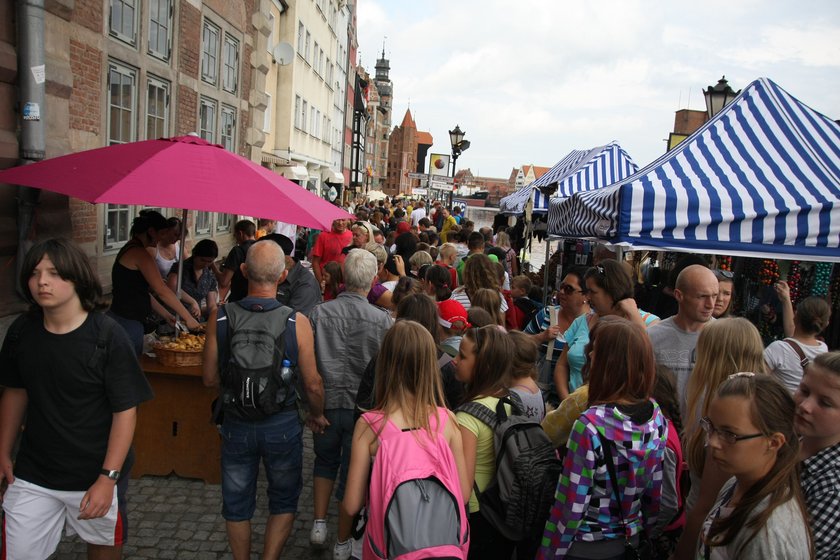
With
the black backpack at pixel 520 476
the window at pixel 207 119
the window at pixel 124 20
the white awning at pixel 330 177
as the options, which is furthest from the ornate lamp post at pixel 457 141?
the white awning at pixel 330 177

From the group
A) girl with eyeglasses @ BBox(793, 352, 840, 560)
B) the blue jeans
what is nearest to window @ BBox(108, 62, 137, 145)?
the blue jeans

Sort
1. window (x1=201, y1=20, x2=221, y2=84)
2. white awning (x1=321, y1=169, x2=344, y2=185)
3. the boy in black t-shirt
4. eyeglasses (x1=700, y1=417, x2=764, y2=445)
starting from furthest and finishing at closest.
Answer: white awning (x1=321, y1=169, x2=344, y2=185)
window (x1=201, y1=20, x2=221, y2=84)
the boy in black t-shirt
eyeglasses (x1=700, y1=417, x2=764, y2=445)

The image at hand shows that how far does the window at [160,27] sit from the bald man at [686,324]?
7775 mm

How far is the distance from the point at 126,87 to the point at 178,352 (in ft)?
16.1

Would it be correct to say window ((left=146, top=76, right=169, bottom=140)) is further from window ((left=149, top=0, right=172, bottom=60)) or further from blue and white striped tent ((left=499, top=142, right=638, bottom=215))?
blue and white striped tent ((left=499, top=142, right=638, bottom=215))

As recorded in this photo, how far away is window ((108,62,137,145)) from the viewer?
7645mm

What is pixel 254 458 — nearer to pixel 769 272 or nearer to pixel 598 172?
pixel 769 272

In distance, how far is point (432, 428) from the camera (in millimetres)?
2754

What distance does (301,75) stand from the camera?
2686cm

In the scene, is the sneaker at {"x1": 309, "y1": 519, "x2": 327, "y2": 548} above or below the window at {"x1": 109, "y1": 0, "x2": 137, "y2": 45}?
below

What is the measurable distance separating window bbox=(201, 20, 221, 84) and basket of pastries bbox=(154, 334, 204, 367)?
719 cm

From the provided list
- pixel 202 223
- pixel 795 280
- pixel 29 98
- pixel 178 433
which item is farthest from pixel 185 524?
pixel 202 223

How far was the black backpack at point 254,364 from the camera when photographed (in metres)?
3.38

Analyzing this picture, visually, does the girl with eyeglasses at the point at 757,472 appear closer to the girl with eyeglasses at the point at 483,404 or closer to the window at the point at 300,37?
the girl with eyeglasses at the point at 483,404
